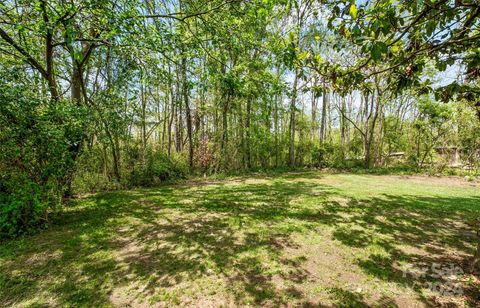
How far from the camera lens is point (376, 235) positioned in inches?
131

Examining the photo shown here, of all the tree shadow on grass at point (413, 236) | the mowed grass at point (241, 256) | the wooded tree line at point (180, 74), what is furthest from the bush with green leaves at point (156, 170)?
the tree shadow on grass at point (413, 236)

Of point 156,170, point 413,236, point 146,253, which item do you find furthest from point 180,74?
point 413,236

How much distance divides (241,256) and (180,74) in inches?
190

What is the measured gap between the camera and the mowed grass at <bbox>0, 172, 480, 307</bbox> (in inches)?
79.6

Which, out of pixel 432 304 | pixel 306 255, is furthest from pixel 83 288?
pixel 432 304

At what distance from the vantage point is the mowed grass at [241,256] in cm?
202

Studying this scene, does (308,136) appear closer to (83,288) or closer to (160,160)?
(160,160)

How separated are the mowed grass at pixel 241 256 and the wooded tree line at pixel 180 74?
3.88 feet

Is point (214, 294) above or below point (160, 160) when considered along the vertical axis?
below

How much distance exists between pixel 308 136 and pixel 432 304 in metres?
11.8

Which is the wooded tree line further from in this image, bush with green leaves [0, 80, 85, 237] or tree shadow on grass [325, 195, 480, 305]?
tree shadow on grass [325, 195, 480, 305]

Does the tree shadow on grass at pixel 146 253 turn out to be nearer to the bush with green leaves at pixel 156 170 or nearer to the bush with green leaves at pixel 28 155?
the bush with green leaves at pixel 28 155

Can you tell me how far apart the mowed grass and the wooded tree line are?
118 cm

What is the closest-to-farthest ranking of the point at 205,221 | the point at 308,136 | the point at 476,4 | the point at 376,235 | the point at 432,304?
1. the point at 476,4
2. the point at 432,304
3. the point at 376,235
4. the point at 205,221
5. the point at 308,136
